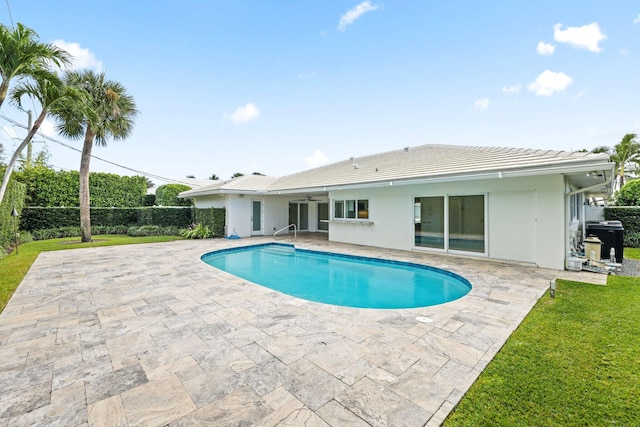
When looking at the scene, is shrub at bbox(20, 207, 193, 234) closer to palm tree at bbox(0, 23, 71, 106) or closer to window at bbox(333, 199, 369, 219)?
window at bbox(333, 199, 369, 219)

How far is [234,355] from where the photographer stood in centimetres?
329

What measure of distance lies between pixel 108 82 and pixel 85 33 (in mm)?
2005

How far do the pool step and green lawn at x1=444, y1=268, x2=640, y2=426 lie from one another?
936 cm

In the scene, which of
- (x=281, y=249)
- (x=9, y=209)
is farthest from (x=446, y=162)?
(x=9, y=209)

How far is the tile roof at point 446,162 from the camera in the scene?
719 cm

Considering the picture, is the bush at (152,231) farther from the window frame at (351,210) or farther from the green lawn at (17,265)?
the window frame at (351,210)

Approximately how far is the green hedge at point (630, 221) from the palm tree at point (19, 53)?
65.9 feet

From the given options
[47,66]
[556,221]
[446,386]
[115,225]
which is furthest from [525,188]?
[115,225]

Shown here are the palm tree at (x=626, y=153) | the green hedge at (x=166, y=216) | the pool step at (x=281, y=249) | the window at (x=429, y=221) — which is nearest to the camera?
the window at (x=429, y=221)

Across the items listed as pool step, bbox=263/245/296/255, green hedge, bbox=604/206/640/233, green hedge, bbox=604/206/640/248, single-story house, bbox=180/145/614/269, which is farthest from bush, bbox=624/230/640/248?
pool step, bbox=263/245/296/255

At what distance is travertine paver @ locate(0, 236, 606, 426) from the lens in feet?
7.81

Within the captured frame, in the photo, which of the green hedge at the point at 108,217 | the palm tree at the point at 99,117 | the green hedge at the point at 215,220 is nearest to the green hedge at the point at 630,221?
the green hedge at the point at 215,220

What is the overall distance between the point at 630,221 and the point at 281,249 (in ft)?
49.8

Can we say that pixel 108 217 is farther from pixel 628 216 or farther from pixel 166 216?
pixel 628 216
